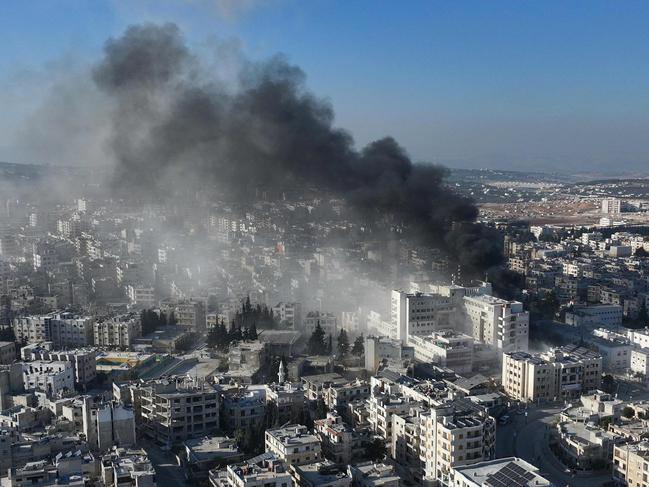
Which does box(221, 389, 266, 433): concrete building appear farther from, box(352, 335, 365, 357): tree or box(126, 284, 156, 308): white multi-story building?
box(126, 284, 156, 308): white multi-story building

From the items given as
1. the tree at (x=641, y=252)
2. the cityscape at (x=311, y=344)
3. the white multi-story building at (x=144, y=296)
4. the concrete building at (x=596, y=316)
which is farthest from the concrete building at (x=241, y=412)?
the tree at (x=641, y=252)

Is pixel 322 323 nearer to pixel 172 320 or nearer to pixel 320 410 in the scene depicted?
pixel 172 320

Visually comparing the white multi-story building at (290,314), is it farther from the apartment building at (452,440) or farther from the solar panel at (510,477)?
the solar panel at (510,477)

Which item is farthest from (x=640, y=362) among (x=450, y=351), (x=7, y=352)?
(x=7, y=352)

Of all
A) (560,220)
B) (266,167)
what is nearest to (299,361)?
(266,167)

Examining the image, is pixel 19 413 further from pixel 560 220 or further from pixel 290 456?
pixel 560 220

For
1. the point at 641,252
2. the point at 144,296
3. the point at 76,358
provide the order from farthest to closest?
the point at 641,252, the point at 144,296, the point at 76,358

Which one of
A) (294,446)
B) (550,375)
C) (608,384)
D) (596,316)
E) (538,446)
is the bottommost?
(538,446)
